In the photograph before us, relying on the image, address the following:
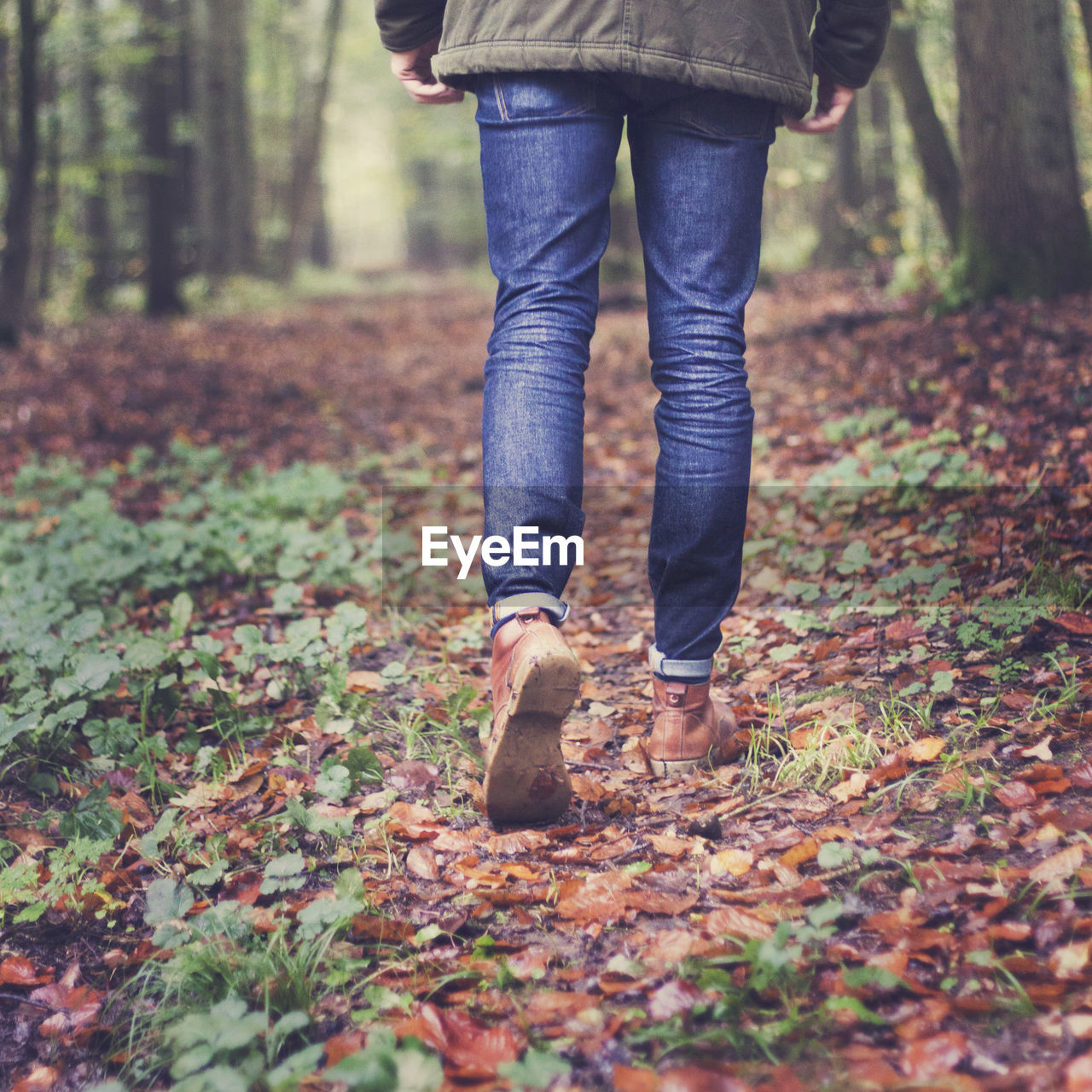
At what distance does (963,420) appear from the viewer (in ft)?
13.3

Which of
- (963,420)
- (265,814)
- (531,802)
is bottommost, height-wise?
(265,814)

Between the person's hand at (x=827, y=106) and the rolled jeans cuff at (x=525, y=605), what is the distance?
1.27 meters

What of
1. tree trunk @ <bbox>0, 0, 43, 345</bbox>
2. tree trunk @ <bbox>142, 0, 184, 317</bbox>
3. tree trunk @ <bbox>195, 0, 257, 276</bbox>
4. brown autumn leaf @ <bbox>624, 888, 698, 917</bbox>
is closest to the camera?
brown autumn leaf @ <bbox>624, 888, 698, 917</bbox>

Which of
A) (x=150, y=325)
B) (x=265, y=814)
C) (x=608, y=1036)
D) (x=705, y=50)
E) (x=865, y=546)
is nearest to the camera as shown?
(x=608, y=1036)

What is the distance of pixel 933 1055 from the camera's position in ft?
4.00

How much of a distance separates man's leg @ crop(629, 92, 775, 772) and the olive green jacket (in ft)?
0.28

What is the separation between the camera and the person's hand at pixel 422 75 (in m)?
2.19

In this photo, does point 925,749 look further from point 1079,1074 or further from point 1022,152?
point 1022,152

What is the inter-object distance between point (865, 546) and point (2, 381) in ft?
23.1

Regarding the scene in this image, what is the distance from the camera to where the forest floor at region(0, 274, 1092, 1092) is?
4.44 ft

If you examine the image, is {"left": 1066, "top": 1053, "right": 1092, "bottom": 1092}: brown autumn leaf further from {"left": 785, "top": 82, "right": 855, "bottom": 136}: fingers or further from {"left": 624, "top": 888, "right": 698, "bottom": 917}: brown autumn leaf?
{"left": 785, "top": 82, "right": 855, "bottom": 136}: fingers

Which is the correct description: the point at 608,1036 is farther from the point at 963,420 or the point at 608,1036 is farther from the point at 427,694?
the point at 963,420

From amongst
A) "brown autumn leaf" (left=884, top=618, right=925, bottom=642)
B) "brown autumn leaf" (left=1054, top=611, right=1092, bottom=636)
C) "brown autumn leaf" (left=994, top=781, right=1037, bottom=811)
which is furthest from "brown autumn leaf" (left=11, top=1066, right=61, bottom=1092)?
"brown autumn leaf" (left=1054, top=611, right=1092, bottom=636)

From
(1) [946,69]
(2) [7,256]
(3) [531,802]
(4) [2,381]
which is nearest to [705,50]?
(3) [531,802]
